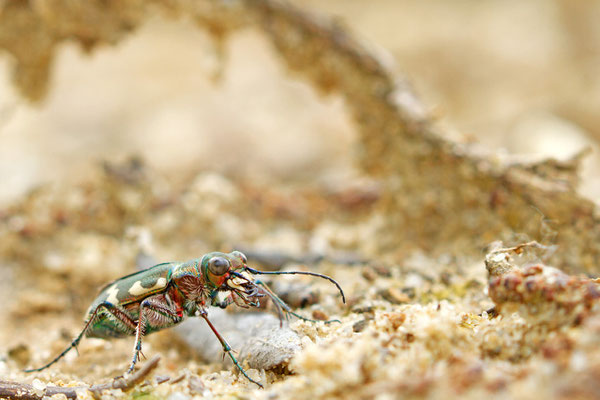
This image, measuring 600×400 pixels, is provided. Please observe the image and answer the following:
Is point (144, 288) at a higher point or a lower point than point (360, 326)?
higher

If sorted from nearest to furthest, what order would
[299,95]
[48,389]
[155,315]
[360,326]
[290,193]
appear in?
[48,389]
[360,326]
[155,315]
[290,193]
[299,95]

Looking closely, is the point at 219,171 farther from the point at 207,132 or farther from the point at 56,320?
the point at 207,132

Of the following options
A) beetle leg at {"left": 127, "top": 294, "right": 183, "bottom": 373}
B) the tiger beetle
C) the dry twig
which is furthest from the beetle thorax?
the dry twig

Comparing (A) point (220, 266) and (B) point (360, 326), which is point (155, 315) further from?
(B) point (360, 326)

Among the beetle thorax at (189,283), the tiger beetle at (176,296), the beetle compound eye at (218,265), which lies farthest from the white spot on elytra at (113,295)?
the beetle compound eye at (218,265)

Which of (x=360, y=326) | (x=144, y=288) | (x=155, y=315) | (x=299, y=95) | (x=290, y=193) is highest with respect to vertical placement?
(x=299, y=95)

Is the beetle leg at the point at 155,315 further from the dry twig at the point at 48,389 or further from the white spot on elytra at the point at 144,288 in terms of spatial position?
the dry twig at the point at 48,389

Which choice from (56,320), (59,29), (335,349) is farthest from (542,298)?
(59,29)

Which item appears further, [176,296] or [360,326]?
[176,296]

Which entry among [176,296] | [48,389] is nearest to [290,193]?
[176,296]
